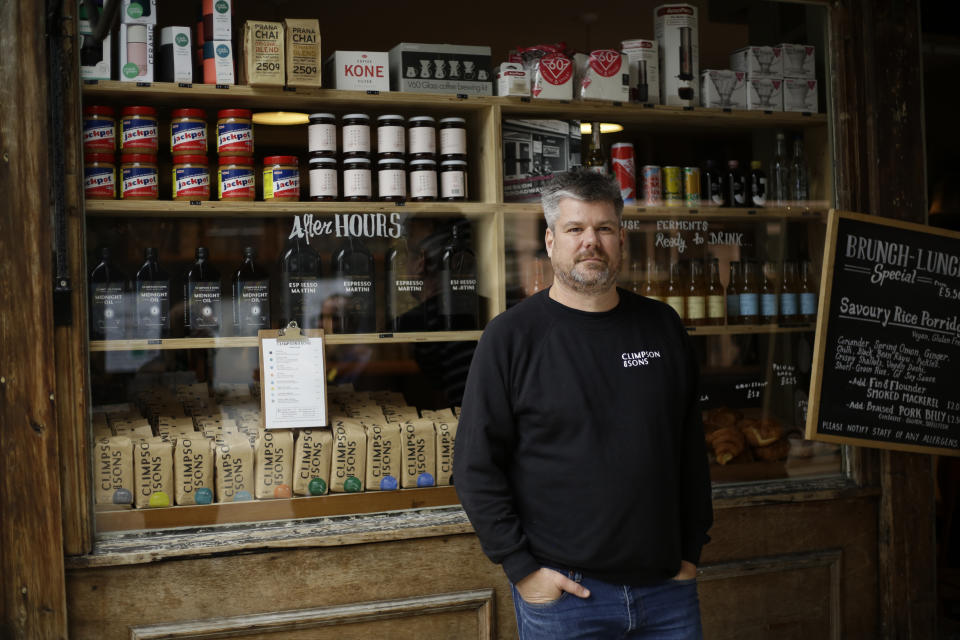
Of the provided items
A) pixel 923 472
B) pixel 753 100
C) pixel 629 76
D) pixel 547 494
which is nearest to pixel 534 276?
pixel 629 76

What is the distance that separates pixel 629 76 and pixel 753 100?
50cm

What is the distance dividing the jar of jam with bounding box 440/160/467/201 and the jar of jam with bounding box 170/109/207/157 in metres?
0.79

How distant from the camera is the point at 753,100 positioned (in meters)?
3.41

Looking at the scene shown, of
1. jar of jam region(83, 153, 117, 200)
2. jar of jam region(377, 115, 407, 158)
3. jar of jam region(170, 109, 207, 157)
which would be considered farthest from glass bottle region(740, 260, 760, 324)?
jar of jam region(83, 153, 117, 200)

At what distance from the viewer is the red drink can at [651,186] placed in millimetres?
3371

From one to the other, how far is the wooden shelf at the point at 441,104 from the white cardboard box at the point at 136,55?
30 millimetres

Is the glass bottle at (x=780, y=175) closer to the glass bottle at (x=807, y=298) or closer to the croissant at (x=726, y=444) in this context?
the glass bottle at (x=807, y=298)

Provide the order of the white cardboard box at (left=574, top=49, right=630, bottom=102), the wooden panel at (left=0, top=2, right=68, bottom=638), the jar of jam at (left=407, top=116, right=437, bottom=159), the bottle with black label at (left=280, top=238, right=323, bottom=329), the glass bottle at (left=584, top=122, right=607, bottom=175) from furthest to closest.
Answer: the glass bottle at (left=584, top=122, right=607, bottom=175) < the white cardboard box at (left=574, top=49, right=630, bottom=102) < the jar of jam at (left=407, top=116, right=437, bottom=159) < the bottle with black label at (left=280, top=238, right=323, bottom=329) < the wooden panel at (left=0, top=2, right=68, bottom=638)

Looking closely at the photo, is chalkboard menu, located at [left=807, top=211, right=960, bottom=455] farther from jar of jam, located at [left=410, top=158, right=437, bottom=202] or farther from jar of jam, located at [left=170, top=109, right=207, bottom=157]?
jar of jam, located at [left=170, top=109, right=207, bottom=157]

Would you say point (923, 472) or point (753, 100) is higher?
point (753, 100)

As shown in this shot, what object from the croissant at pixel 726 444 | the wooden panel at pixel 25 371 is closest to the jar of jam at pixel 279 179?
the wooden panel at pixel 25 371

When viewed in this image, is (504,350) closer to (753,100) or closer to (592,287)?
(592,287)

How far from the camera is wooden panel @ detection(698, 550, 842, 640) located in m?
3.14

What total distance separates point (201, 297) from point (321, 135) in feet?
2.16
